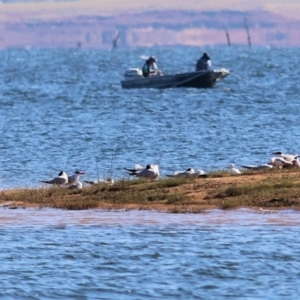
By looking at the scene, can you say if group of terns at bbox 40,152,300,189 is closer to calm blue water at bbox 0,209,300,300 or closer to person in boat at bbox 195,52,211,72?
calm blue water at bbox 0,209,300,300

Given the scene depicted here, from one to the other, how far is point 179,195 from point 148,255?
3.70 meters

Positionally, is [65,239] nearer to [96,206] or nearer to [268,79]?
[96,206]

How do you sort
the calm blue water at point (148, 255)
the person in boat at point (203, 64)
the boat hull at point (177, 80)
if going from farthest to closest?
the boat hull at point (177, 80)
the person in boat at point (203, 64)
the calm blue water at point (148, 255)

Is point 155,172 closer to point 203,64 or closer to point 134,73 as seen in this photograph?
point 203,64

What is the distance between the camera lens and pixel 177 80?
185 feet

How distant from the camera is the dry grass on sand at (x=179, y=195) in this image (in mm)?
18750

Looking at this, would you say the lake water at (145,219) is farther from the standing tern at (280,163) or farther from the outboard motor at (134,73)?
the standing tern at (280,163)

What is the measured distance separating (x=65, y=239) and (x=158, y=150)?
14716 millimetres

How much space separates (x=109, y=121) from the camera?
4353cm

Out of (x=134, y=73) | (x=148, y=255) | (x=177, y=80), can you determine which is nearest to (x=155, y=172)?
(x=148, y=255)

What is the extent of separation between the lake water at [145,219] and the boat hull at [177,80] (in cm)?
62

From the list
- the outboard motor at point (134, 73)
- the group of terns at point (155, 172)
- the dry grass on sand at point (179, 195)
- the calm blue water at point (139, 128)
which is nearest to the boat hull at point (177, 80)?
the outboard motor at point (134, 73)

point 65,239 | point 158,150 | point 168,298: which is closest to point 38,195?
point 65,239

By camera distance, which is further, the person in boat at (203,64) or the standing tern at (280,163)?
the person in boat at (203,64)
